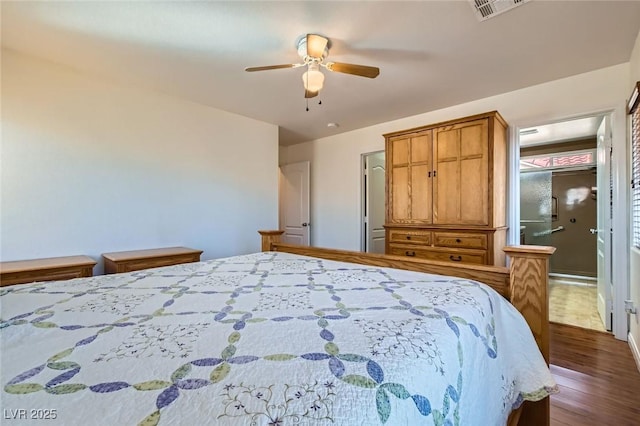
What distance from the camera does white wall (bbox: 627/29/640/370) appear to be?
2.11m

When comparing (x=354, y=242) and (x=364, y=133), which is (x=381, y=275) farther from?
(x=364, y=133)

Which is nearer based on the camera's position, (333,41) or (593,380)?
(593,380)

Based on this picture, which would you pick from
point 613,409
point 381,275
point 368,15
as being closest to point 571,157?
point 613,409

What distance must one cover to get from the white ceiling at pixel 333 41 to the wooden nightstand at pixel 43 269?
66.1 inches

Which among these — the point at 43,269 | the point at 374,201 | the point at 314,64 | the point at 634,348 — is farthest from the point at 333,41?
the point at 634,348

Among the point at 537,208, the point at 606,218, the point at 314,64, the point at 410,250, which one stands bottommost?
the point at 410,250

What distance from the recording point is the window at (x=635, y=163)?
209 centimetres

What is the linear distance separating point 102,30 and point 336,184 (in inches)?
132

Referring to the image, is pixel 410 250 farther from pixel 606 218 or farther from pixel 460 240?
pixel 606 218

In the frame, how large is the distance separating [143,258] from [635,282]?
4.08m

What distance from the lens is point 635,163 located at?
2205 millimetres

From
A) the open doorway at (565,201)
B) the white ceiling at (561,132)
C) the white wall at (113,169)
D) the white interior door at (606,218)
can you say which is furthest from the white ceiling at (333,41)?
the open doorway at (565,201)

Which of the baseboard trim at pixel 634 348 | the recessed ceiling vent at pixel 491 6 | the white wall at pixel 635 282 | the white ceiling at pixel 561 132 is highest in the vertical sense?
the recessed ceiling vent at pixel 491 6

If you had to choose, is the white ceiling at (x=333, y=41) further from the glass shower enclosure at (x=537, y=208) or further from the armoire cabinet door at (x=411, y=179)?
the glass shower enclosure at (x=537, y=208)
